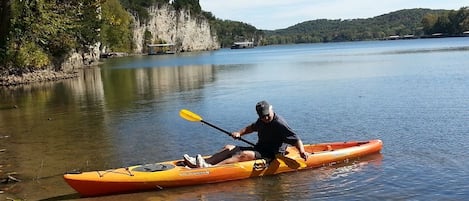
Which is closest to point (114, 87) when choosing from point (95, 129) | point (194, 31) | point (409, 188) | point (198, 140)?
point (95, 129)

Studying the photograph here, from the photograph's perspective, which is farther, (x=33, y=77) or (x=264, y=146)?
(x=33, y=77)

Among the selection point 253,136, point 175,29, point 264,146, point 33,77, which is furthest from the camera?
point 175,29

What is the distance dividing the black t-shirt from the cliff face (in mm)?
111416

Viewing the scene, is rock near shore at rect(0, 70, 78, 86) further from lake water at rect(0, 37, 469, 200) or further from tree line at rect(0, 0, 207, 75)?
lake water at rect(0, 37, 469, 200)

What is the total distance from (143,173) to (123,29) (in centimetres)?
7913

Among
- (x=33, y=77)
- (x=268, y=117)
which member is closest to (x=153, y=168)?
(x=268, y=117)

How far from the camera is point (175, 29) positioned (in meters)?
140

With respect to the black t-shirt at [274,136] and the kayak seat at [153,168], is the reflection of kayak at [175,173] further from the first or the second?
the black t-shirt at [274,136]

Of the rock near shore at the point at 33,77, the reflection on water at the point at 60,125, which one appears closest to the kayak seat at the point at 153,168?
the reflection on water at the point at 60,125

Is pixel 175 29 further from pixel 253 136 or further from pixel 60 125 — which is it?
pixel 253 136

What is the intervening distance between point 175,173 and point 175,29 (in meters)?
133

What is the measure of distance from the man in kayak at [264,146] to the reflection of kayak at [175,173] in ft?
0.57

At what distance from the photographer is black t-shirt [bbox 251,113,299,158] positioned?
9992 millimetres

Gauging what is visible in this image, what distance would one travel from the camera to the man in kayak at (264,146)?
32.8 feet
